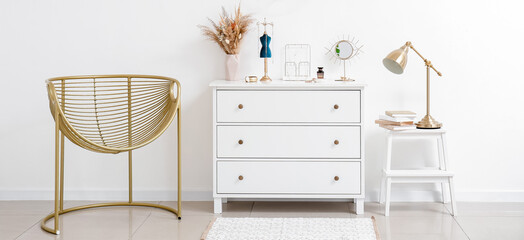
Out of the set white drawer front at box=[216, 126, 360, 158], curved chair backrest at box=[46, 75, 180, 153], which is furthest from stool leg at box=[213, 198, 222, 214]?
curved chair backrest at box=[46, 75, 180, 153]

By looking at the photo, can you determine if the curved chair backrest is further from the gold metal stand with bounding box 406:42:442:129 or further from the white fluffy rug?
the gold metal stand with bounding box 406:42:442:129

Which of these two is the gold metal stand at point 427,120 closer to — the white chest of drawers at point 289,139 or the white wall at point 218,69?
the white wall at point 218,69

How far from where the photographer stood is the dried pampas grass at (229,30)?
399 centimetres

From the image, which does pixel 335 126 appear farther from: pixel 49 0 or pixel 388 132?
pixel 49 0

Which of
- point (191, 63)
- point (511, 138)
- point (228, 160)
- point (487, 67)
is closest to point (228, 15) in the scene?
point (191, 63)

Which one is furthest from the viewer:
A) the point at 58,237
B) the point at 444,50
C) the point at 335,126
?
the point at 444,50

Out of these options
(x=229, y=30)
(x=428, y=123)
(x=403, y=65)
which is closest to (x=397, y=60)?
(x=403, y=65)

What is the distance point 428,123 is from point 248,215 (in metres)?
1.16

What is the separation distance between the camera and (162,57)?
4.19 meters

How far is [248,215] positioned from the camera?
12.6 ft

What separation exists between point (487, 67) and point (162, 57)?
2002 millimetres

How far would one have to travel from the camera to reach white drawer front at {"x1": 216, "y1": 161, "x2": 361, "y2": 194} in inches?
149

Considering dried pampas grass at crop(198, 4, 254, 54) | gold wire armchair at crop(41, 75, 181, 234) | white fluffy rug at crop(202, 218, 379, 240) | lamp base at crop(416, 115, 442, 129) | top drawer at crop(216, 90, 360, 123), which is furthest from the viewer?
dried pampas grass at crop(198, 4, 254, 54)

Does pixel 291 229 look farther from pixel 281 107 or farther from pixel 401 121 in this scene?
pixel 401 121
